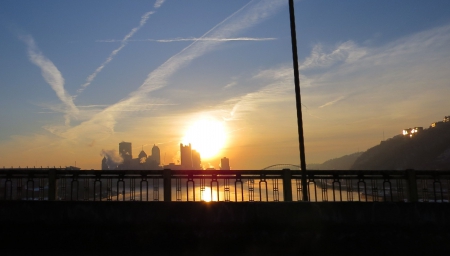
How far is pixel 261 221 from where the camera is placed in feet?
30.2

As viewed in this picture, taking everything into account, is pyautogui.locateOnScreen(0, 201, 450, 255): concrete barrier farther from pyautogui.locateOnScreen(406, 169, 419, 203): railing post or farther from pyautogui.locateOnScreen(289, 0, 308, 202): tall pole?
pyautogui.locateOnScreen(289, 0, 308, 202): tall pole

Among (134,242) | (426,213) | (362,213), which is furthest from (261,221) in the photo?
(426,213)

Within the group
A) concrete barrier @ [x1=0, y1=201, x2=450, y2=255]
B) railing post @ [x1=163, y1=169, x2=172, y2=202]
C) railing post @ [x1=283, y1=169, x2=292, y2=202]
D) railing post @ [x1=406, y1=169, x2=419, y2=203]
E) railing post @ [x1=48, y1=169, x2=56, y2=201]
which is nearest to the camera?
concrete barrier @ [x1=0, y1=201, x2=450, y2=255]

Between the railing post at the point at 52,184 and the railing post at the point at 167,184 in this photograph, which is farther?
the railing post at the point at 52,184

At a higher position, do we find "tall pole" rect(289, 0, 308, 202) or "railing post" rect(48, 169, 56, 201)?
"tall pole" rect(289, 0, 308, 202)

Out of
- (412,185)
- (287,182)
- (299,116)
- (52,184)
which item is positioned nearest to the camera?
(412,185)

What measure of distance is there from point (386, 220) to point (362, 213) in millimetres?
548

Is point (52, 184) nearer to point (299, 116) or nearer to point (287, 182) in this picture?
point (287, 182)

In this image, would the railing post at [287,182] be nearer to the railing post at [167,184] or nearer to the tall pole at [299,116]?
the tall pole at [299,116]

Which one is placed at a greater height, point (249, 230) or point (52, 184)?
point (52, 184)

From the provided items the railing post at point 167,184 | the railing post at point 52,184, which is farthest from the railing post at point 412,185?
the railing post at point 52,184

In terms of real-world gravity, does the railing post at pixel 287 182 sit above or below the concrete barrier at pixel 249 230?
above

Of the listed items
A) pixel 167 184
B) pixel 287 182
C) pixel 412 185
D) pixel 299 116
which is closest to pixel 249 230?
pixel 287 182

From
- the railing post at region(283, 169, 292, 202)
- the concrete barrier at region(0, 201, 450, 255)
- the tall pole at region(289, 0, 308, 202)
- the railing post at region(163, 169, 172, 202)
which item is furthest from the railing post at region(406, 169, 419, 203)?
the railing post at region(163, 169, 172, 202)
